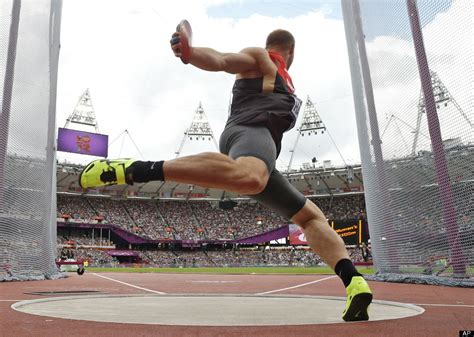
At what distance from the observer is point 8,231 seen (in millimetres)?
8484

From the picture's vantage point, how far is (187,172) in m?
2.37

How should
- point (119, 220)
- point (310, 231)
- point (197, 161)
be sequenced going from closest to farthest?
point (197, 161), point (310, 231), point (119, 220)

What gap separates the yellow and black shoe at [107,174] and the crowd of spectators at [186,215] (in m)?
40.5

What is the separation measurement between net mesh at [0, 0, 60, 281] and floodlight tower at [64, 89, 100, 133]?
36.6 m

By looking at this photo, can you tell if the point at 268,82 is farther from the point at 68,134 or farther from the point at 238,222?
the point at 238,222

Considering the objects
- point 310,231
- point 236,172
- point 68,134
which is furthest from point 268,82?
point 68,134

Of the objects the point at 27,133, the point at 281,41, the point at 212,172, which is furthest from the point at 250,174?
the point at 27,133

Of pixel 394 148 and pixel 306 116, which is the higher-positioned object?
pixel 306 116

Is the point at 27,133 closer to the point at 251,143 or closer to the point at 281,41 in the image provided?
the point at 281,41

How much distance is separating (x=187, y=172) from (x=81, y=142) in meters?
37.9

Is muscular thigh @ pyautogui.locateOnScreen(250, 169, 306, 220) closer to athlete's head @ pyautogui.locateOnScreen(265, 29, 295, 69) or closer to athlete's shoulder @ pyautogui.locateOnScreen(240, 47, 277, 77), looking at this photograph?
athlete's shoulder @ pyautogui.locateOnScreen(240, 47, 277, 77)

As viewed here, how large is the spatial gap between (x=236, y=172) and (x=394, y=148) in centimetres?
666

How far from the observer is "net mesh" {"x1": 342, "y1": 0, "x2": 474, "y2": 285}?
6.72m

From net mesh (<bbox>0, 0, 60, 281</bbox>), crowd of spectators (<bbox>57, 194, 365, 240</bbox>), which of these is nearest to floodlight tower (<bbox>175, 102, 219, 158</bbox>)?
crowd of spectators (<bbox>57, 194, 365, 240</bbox>)
